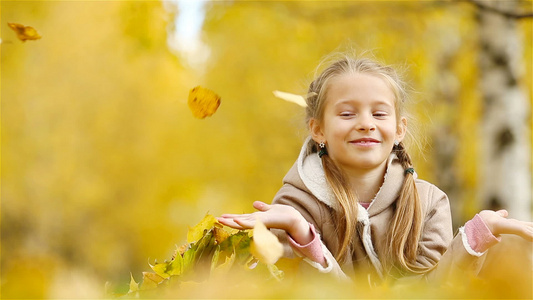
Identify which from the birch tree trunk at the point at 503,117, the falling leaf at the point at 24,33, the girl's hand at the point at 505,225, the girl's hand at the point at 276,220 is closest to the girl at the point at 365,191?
the girl's hand at the point at 276,220

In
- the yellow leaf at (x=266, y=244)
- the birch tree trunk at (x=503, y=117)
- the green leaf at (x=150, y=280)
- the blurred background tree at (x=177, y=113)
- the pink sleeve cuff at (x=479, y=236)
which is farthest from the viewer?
the blurred background tree at (x=177, y=113)

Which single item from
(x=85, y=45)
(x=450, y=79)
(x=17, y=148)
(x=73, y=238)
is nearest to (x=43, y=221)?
(x=73, y=238)

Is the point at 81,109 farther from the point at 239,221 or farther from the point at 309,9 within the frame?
the point at 239,221

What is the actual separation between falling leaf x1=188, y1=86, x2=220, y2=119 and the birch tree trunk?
13.1 ft

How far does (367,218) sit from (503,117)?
12.4 ft

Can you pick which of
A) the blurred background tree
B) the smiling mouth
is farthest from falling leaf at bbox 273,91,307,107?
the blurred background tree

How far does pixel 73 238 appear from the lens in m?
13.7

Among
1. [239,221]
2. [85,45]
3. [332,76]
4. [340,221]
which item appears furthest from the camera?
[85,45]

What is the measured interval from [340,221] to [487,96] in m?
3.87

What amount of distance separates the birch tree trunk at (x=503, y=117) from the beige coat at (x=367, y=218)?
3.50m

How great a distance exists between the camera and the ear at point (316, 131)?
2.02m

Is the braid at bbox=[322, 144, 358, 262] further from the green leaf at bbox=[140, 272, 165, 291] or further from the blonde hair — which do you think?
the green leaf at bbox=[140, 272, 165, 291]

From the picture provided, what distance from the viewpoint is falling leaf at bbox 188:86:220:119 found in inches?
66.5

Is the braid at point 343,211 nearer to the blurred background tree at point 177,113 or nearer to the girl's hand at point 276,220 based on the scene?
the girl's hand at point 276,220
